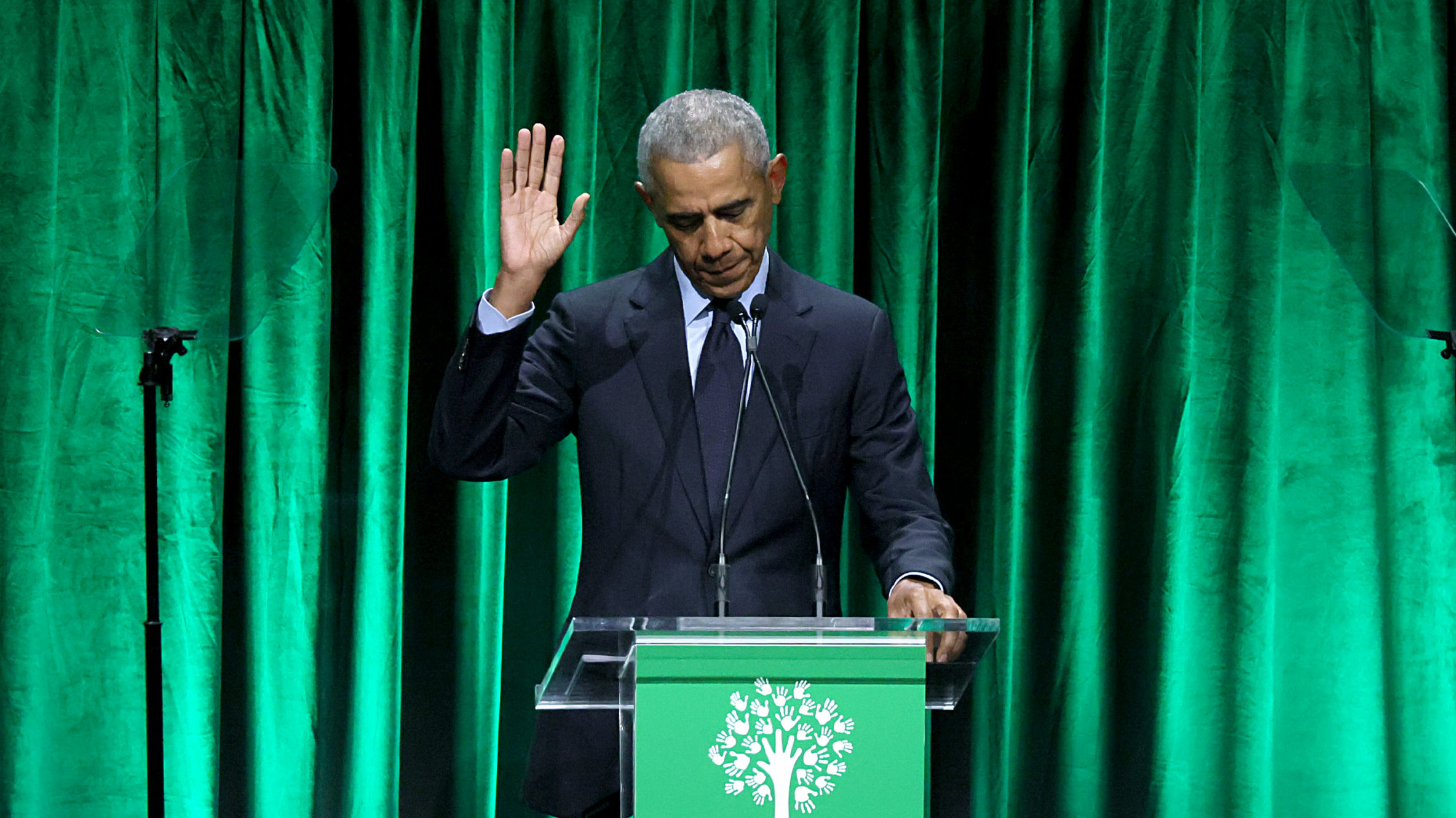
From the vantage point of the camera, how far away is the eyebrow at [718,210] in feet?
6.87

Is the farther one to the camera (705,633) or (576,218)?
(576,218)

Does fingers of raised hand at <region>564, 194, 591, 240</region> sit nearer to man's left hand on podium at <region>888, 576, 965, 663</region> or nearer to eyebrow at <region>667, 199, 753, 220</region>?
eyebrow at <region>667, 199, 753, 220</region>

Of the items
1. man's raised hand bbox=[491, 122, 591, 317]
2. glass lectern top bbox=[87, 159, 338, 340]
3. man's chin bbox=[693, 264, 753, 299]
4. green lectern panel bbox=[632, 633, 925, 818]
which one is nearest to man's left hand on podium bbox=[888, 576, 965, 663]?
green lectern panel bbox=[632, 633, 925, 818]

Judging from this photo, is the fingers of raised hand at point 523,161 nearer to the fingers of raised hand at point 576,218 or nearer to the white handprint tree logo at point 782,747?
the fingers of raised hand at point 576,218

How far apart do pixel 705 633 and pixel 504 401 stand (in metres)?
0.62

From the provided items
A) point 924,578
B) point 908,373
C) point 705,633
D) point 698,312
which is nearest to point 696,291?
point 698,312

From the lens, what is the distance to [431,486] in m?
3.32

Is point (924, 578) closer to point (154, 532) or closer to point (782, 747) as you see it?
point (782, 747)

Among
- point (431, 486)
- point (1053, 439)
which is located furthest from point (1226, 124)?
point (431, 486)

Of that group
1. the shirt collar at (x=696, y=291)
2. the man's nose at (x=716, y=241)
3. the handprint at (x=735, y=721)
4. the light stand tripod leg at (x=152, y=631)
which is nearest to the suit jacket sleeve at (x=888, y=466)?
the shirt collar at (x=696, y=291)

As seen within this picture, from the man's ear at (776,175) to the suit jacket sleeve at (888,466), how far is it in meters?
0.25

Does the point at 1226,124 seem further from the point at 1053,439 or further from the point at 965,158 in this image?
the point at 1053,439

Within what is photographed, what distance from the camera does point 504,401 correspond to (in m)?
2.01

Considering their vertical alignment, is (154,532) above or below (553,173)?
below
